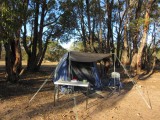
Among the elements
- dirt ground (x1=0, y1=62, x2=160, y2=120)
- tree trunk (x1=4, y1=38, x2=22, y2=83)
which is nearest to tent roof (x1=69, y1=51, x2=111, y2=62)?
dirt ground (x1=0, y1=62, x2=160, y2=120)

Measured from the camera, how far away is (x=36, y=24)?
1847 cm

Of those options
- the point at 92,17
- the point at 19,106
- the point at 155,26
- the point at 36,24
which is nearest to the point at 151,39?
the point at 155,26

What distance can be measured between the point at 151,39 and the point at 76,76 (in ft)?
58.0

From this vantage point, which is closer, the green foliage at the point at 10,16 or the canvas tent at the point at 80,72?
the green foliage at the point at 10,16

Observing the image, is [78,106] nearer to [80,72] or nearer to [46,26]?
[80,72]

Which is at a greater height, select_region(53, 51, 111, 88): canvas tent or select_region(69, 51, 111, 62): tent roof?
select_region(69, 51, 111, 62): tent roof

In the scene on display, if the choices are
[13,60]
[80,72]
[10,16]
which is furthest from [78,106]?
[13,60]

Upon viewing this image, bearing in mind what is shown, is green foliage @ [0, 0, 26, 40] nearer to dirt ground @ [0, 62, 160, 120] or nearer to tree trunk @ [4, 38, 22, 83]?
tree trunk @ [4, 38, 22, 83]

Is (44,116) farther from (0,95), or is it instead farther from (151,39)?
(151,39)

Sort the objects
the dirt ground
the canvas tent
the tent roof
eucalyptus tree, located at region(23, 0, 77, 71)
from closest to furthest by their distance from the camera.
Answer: the dirt ground
the tent roof
the canvas tent
eucalyptus tree, located at region(23, 0, 77, 71)

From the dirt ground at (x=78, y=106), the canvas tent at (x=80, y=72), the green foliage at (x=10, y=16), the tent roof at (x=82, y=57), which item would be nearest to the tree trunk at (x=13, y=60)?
the dirt ground at (x=78, y=106)

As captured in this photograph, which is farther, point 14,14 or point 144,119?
point 14,14

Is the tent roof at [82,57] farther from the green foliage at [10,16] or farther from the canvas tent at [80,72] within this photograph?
the green foliage at [10,16]


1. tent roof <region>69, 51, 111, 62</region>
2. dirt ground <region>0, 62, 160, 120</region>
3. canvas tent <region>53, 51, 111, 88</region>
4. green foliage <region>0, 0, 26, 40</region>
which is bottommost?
dirt ground <region>0, 62, 160, 120</region>
